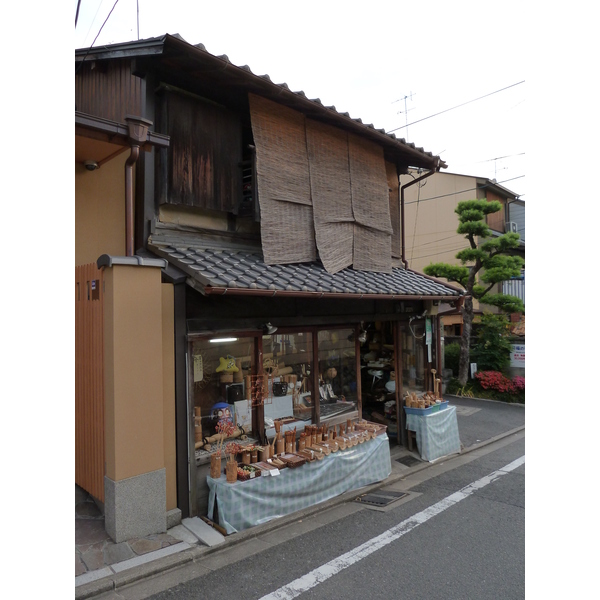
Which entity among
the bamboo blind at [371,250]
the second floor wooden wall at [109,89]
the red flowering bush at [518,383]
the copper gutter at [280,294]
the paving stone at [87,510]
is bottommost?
the red flowering bush at [518,383]

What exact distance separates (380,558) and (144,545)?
2962mm

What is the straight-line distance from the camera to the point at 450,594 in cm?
493

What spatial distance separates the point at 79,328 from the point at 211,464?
277cm

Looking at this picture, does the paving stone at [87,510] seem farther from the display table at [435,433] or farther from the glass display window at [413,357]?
the glass display window at [413,357]

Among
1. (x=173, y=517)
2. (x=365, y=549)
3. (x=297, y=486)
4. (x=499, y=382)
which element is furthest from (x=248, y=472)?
(x=499, y=382)

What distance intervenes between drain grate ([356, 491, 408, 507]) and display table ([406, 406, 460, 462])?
2.10m

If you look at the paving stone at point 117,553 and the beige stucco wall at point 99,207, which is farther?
the beige stucco wall at point 99,207

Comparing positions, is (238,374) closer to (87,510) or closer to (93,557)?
(87,510)

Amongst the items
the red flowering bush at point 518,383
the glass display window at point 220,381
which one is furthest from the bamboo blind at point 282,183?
the red flowering bush at point 518,383

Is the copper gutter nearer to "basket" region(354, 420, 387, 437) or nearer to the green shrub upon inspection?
"basket" region(354, 420, 387, 437)

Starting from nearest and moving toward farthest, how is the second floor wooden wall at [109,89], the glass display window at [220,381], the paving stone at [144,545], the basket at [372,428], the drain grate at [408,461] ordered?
the paving stone at [144,545]
the glass display window at [220,381]
the second floor wooden wall at [109,89]
the basket at [372,428]
the drain grate at [408,461]

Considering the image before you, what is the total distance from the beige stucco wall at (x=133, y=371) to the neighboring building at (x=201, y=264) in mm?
19

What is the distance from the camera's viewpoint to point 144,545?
5680mm

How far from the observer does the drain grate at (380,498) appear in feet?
24.7
